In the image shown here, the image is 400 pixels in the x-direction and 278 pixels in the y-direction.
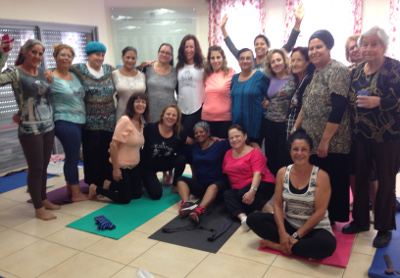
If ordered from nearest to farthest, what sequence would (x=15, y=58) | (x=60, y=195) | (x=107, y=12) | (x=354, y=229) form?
(x=354, y=229), (x=60, y=195), (x=15, y=58), (x=107, y=12)

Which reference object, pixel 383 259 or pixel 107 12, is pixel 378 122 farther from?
pixel 107 12

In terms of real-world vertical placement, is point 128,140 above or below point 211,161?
above

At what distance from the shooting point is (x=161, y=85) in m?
3.53

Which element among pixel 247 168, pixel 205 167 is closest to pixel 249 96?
pixel 247 168

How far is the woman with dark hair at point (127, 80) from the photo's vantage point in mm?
3447

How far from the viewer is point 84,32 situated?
538cm

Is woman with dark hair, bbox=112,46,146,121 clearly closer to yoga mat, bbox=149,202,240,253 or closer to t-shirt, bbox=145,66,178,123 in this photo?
t-shirt, bbox=145,66,178,123

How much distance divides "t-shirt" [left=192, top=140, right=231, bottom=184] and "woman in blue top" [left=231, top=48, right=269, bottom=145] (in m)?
0.29

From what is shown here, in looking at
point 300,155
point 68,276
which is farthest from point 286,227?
point 68,276

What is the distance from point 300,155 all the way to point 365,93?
0.58 metres

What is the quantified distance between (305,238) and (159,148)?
1.72 meters

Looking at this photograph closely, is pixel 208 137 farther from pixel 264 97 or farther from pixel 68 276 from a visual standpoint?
pixel 68 276

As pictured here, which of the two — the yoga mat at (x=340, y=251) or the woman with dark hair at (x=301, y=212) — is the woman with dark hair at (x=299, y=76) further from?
the yoga mat at (x=340, y=251)

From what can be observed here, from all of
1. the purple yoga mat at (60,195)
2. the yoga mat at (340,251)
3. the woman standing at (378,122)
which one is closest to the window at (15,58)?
the purple yoga mat at (60,195)
